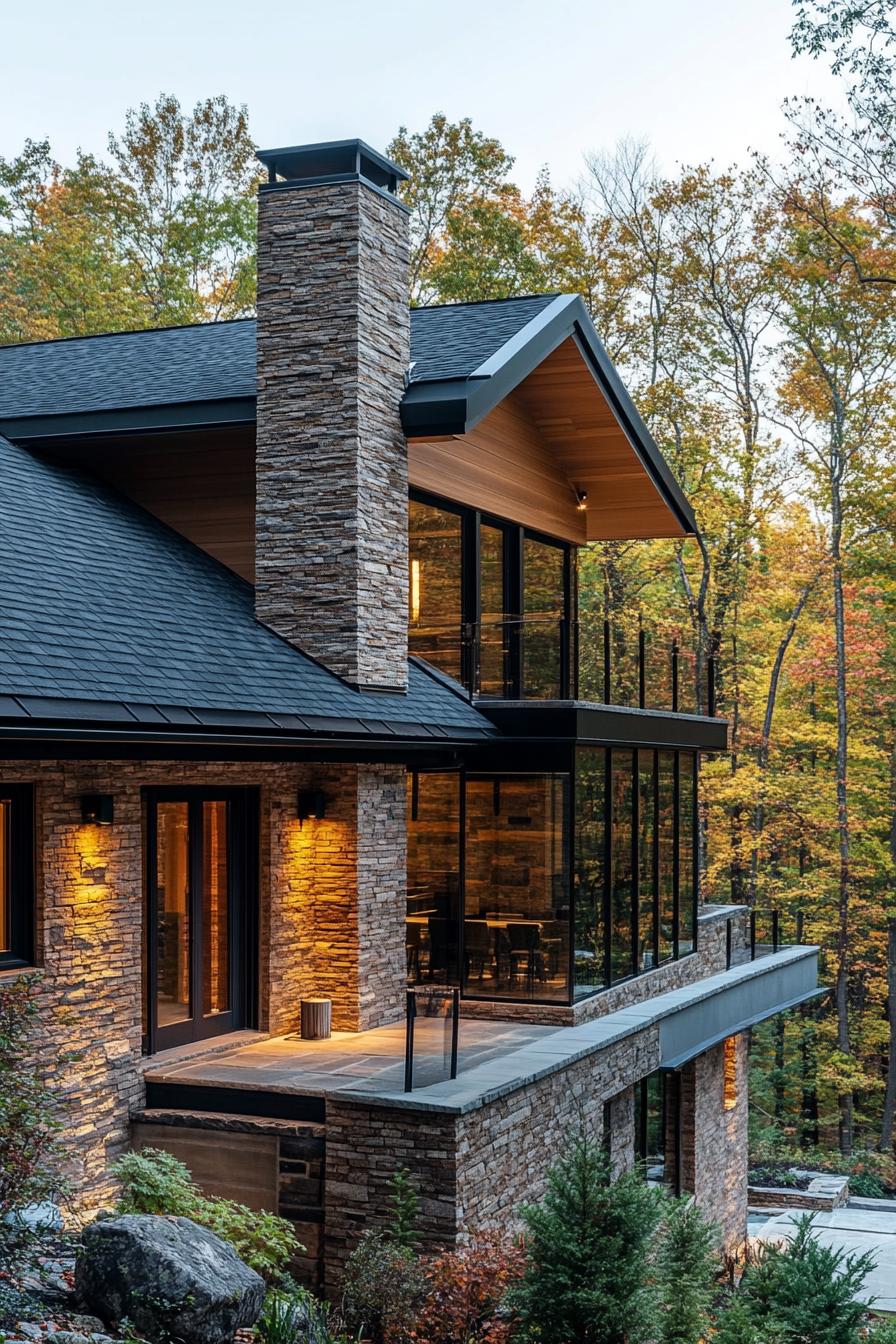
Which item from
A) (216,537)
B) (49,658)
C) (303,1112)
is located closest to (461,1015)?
(303,1112)

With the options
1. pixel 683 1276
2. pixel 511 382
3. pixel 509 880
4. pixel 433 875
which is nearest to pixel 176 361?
pixel 511 382

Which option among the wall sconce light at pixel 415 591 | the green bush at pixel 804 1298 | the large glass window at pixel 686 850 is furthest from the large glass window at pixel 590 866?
the green bush at pixel 804 1298

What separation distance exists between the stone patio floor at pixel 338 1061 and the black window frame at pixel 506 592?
12.1 ft

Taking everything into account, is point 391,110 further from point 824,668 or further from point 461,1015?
point 824,668

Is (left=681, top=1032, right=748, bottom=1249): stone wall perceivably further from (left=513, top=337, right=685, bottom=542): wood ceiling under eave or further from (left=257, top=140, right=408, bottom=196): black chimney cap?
(left=257, top=140, right=408, bottom=196): black chimney cap

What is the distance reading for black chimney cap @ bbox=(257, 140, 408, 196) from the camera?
1302 centimetres

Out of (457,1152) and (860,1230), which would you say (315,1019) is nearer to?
(457,1152)

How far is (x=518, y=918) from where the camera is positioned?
44.8 ft

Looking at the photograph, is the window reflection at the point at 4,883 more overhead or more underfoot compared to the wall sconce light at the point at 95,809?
more underfoot

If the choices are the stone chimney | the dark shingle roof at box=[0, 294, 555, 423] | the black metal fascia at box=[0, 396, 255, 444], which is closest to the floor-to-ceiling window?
the stone chimney

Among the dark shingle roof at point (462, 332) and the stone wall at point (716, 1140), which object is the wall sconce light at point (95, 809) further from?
the stone wall at point (716, 1140)

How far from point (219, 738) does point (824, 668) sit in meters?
21.6

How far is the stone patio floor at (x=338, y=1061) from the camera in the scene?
10.1 meters

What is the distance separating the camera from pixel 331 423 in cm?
1260
